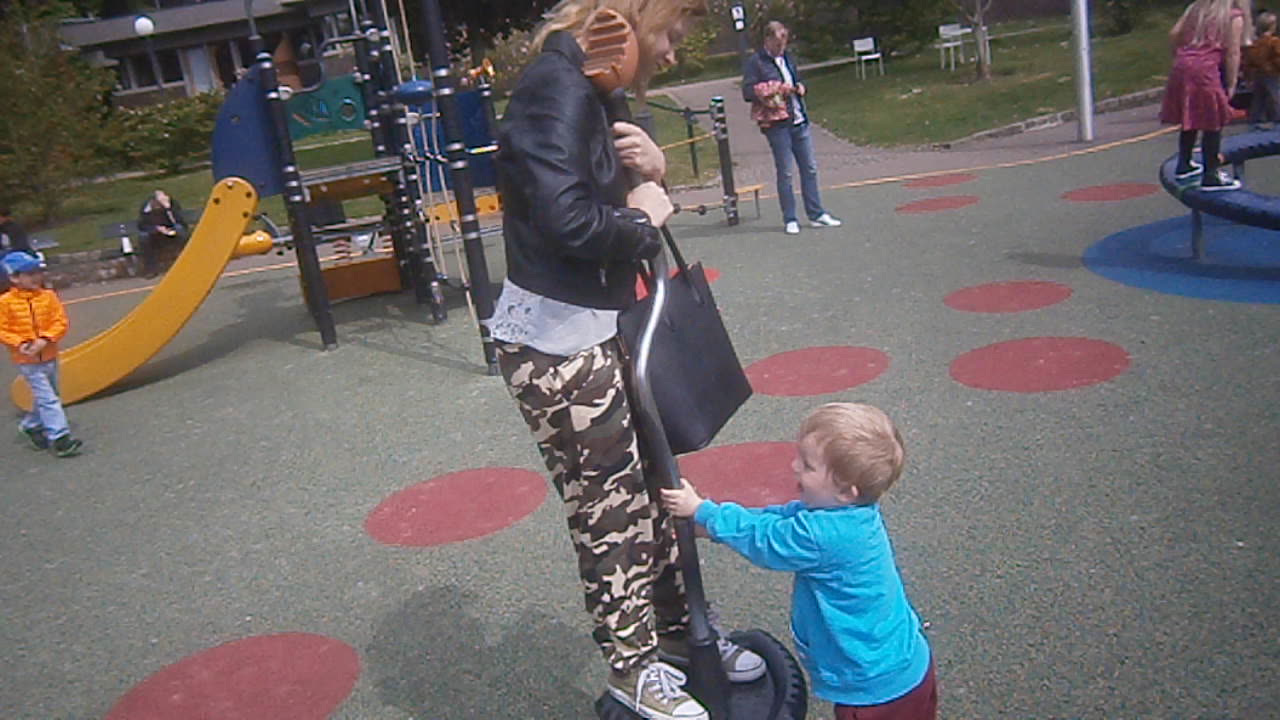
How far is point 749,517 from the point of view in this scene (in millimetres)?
2264

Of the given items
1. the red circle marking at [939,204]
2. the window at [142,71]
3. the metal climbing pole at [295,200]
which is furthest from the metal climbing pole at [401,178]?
the window at [142,71]

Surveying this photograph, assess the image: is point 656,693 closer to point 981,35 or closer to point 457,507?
point 457,507

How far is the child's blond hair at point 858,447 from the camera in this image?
2143 millimetres

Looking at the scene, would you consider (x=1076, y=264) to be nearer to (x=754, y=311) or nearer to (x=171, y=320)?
(x=754, y=311)

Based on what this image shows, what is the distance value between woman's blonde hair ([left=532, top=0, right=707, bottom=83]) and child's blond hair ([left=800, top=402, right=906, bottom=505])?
0.91 m

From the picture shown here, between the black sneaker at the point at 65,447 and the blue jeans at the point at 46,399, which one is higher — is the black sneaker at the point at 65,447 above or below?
below

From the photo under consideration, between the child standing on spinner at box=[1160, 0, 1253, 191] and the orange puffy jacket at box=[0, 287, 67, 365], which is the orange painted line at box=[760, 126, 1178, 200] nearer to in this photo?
the child standing on spinner at box=[1160, 0, 1253, 191]

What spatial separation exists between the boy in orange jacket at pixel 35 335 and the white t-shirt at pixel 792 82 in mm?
6402

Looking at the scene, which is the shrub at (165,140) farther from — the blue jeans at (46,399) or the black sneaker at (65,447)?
the black sneaker at (65,447)

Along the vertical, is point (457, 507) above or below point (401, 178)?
below

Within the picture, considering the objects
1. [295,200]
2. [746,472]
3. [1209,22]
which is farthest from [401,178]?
[1209,22]

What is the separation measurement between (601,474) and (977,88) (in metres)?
19.9

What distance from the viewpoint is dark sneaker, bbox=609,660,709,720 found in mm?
2410

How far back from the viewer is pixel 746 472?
4.66 metres
